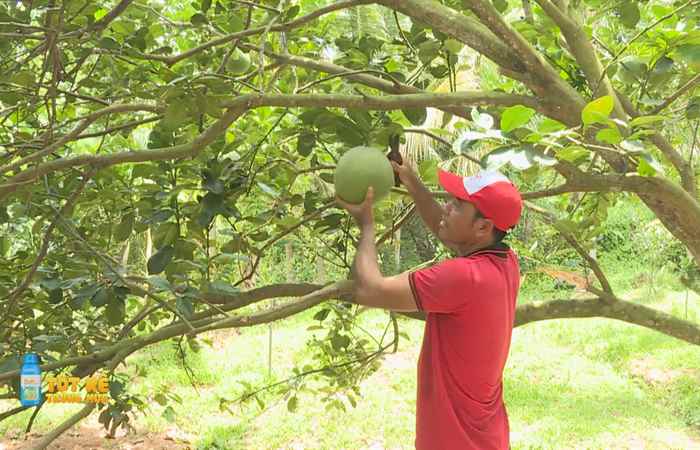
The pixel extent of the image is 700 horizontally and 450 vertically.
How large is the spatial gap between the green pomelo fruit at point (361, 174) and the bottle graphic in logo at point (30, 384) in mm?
1015

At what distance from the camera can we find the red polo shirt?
1.64 m

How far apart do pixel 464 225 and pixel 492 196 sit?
123mm

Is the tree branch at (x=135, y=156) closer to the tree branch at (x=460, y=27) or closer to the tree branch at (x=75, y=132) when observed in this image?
the tree branch at (x=75, y=132)

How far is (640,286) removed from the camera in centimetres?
1016

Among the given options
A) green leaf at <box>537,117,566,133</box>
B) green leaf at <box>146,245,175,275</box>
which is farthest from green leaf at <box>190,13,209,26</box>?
green leaf at <box>537,117,566,133</box>

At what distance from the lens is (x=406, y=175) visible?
197cm

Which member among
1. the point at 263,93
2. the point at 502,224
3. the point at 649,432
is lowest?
the point at 649,432

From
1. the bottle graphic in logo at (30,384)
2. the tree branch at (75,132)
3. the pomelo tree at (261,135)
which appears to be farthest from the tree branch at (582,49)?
the bottle graphic in logo at (30,384)

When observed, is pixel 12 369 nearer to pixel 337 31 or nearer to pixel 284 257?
pixel 337 31

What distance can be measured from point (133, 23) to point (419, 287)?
1.39 meters

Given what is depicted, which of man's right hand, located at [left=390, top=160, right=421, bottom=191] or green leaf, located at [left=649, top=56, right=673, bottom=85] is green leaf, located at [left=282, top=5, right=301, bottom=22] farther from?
green leaf, located at [left=649, top=56, right=673, bottom=85]

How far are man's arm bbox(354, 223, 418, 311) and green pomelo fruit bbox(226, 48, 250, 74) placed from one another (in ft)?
3.27

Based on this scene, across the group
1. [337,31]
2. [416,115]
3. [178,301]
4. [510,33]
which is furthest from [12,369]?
[337,31]

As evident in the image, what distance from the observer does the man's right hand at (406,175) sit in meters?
1.94
